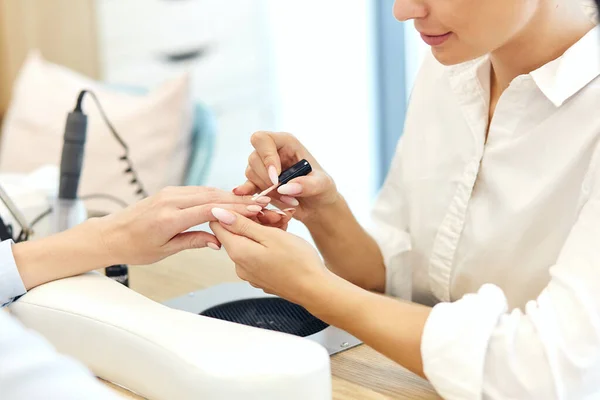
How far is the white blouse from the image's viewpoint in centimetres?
90

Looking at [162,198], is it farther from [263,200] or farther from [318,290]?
[318,290]

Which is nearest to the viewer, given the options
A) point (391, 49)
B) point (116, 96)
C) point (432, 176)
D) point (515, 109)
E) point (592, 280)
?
point (592, 280)

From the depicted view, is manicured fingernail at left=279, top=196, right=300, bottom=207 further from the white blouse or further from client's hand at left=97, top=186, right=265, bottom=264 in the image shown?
the white blouse

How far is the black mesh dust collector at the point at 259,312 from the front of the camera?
113 cm

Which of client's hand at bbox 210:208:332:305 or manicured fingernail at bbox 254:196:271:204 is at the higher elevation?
manicured fingernail at bbox 254:196:271:204

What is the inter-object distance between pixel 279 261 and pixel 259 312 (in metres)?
0.23

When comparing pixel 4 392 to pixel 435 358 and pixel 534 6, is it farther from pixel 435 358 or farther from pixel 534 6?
pixel 534 6

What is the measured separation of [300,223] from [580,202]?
1.78ft

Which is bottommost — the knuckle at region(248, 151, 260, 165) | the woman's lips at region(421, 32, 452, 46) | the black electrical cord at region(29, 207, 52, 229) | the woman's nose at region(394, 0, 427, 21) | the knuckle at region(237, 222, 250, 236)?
the black electrical cord at region(29, 207, 52, 229)

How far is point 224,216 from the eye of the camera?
1.10m

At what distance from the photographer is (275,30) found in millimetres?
3494

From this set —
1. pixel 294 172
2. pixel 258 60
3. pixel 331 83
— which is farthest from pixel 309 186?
pixel 258 60

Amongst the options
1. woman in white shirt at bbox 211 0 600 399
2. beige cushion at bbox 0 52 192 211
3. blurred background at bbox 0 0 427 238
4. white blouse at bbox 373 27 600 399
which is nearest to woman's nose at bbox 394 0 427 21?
woman in white shirt at bbox 211 0 600 399

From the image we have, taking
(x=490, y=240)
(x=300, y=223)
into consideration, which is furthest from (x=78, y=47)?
(x=490, y=240)
